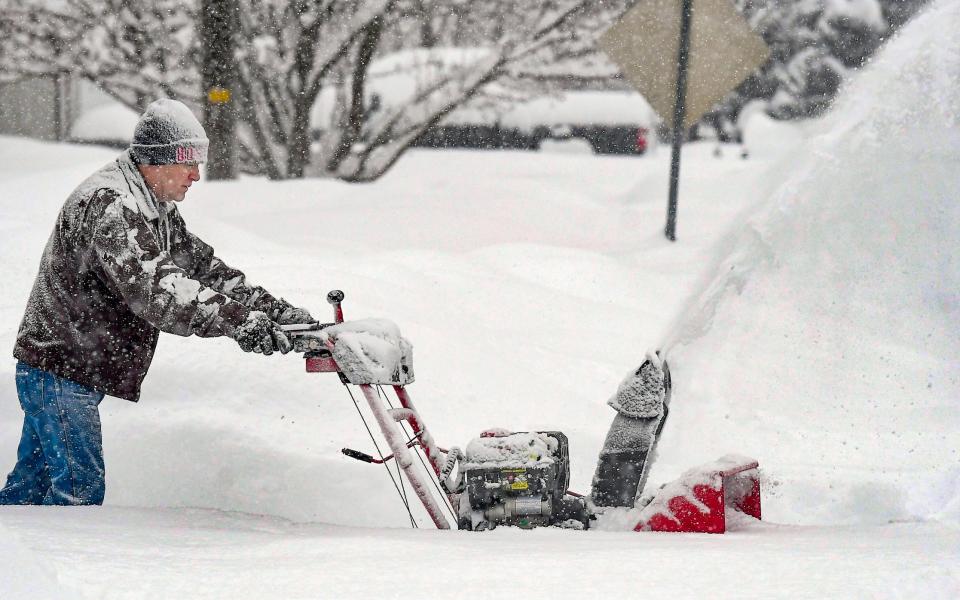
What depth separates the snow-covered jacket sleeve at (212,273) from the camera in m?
3.66

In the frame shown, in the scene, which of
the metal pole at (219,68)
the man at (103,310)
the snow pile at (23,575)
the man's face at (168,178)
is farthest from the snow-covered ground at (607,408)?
the metal pole at (219,68)

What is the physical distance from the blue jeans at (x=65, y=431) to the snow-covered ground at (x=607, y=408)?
4.0 inches

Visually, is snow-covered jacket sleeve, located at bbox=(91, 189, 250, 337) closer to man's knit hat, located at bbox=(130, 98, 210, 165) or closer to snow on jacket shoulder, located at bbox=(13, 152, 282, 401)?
snow on jacket shoulder, located at bbox=(13, 152, 282, 401)

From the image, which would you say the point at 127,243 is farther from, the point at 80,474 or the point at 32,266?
the point at 32,266

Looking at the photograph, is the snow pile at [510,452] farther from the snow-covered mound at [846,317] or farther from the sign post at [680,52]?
the sign post at [680,52]

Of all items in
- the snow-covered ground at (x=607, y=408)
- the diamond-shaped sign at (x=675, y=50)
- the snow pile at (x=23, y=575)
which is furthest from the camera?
the diamond-shaped sign at (x=675, y=50)

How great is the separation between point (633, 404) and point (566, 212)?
23.6ft

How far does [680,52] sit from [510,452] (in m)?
6.15

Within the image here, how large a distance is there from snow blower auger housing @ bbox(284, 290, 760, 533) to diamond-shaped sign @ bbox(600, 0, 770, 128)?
560 cm

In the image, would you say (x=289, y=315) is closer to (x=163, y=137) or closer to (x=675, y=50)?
(x=163, y=137)

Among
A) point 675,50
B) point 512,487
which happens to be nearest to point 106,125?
point 675,50

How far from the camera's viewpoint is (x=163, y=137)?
133 inches

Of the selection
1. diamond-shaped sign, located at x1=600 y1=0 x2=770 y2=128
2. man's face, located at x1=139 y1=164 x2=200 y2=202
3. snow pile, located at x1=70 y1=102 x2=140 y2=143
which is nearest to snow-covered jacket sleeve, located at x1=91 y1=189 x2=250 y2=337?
man's face, located at x1=139 y1=164 x2=200 y2=202

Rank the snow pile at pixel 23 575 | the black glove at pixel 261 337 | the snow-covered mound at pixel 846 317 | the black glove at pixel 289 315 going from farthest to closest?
the snow-covered mound at pixel 846 317, the black glove at pixel 289 315, the black glove at pixel 261 337, the snow pile at pixel 23 575
